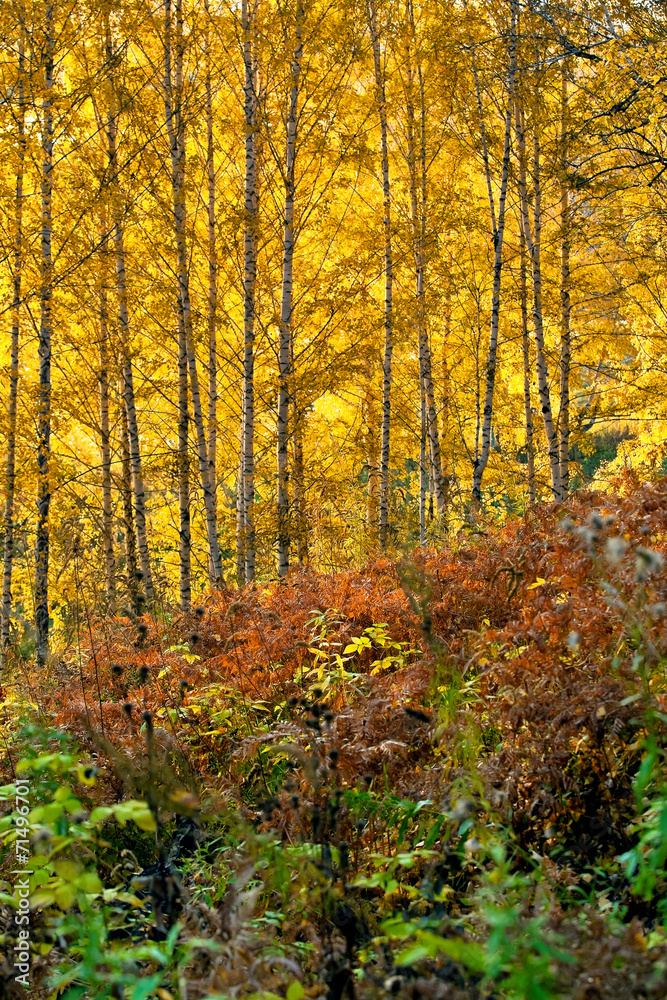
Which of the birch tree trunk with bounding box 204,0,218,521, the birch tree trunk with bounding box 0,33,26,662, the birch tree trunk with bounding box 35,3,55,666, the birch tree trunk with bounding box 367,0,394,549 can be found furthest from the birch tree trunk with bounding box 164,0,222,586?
the birch tree trunk with bounding box 367,0,394,549

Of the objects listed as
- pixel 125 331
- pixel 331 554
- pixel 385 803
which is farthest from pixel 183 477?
pixel 385 803

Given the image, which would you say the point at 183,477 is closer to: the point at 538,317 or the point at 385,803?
the point at 538,317

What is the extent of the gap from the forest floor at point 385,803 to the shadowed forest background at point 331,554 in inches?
0.9

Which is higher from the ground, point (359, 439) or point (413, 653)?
point (359, 439)

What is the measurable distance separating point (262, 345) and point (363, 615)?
31.0 ft

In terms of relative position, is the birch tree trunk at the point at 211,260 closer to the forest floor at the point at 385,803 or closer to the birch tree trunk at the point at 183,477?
the birch tree trunk at the point at 183,477

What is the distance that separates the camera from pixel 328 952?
7.13 feet

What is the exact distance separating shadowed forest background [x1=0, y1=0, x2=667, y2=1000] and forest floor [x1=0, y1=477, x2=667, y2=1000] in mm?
23

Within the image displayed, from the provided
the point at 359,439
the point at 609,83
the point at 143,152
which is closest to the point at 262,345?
the point at 359,439

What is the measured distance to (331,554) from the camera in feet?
29.9

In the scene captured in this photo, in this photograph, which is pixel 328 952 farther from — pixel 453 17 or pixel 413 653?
pixel 453 17

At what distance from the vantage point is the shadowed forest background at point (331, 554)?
7.35 feet

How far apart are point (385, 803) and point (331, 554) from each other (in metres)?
6.15

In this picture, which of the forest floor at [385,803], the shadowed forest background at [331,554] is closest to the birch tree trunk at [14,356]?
the shadowed forest background at [331,554]
